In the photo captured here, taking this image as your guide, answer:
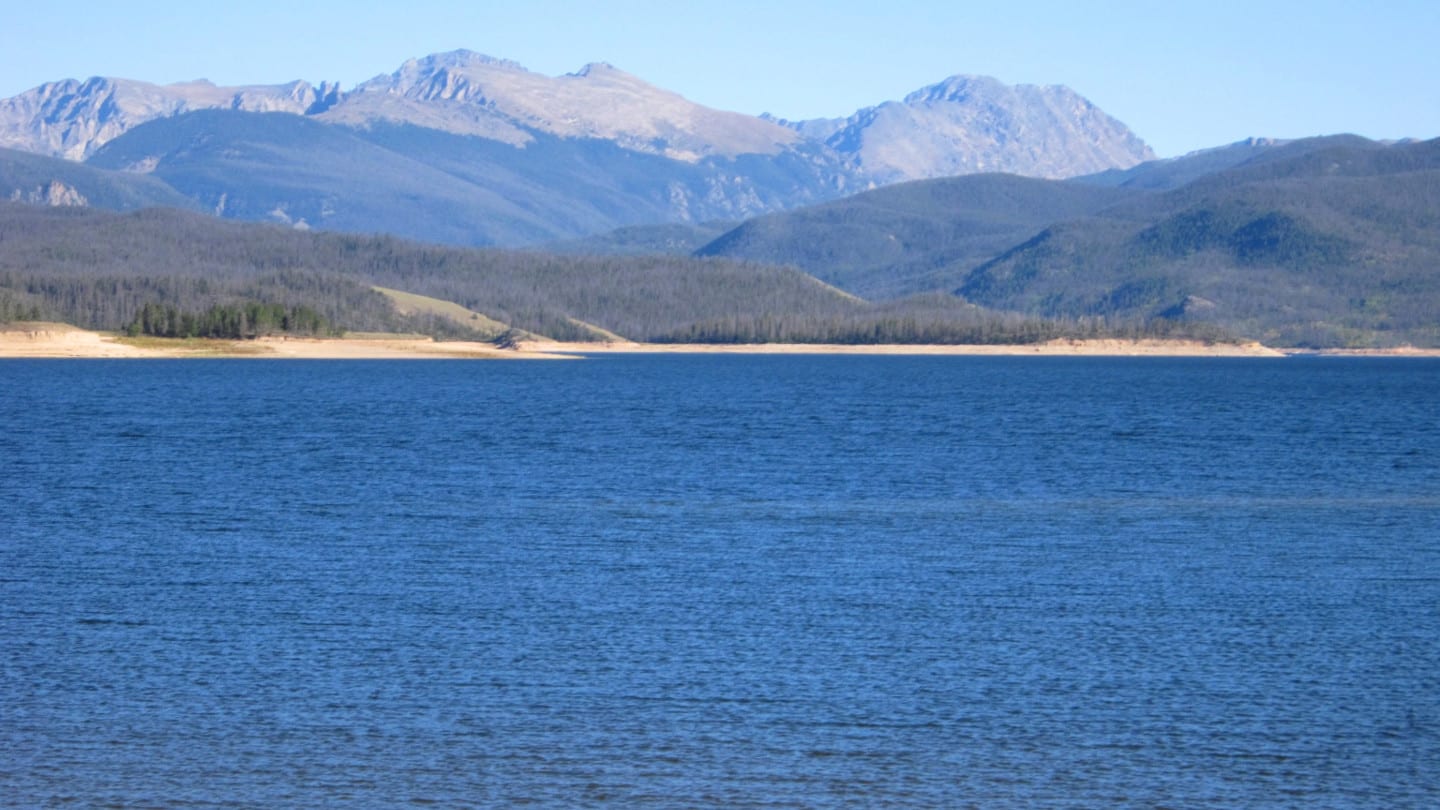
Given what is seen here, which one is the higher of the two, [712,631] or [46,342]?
[46,342]

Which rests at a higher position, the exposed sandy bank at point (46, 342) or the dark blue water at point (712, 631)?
the exposed sandy bank at point (46, 342)

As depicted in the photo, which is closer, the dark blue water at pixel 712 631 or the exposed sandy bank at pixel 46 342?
the dark blue water at pixel 712 631

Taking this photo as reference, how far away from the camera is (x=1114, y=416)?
4326 inches

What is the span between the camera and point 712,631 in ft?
106

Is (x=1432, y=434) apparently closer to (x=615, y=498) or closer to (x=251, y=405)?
(x=615, y=498)

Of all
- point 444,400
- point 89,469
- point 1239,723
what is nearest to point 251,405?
point 444,400

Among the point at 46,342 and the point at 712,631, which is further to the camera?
the point at 46,342

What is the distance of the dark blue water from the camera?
23516 mm

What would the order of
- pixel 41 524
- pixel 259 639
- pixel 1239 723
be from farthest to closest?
pixel 41 524
pixel 259 639
pixel 1239 723

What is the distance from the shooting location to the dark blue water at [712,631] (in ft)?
77.2

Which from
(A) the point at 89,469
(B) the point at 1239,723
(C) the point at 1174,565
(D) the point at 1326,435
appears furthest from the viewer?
(D) the point at 1326,435

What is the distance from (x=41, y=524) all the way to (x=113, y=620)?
49.1 feet

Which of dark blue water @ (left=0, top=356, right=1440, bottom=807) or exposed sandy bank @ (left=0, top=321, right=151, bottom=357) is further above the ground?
exposed sandy bank @ (left=0, top=321, right=151, bottom=357)

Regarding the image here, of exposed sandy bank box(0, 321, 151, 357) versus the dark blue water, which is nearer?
the dark blue water
